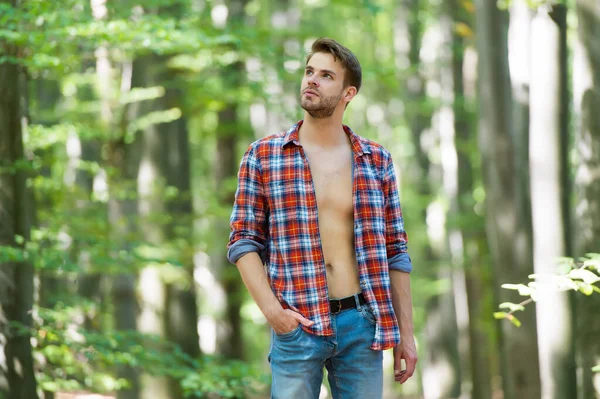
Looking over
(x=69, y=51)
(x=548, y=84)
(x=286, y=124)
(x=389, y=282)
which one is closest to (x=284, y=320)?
(x=389, y=282)

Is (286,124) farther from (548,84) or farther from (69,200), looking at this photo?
(548,84)

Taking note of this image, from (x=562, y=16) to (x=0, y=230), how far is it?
5082 millimetres

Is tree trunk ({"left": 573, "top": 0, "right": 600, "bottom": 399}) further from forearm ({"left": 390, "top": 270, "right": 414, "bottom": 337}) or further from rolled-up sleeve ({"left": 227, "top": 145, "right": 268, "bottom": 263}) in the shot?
rolled-up sleeve ({"left": 227, "top": 145, "right": 268, "bottom": 263})

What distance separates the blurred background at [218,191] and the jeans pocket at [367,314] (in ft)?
3.47

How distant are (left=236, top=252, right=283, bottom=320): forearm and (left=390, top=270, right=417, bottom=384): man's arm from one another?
653 mm

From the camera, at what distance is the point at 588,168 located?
7.08m

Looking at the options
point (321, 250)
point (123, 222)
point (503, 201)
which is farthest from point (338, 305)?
point (123, 222)

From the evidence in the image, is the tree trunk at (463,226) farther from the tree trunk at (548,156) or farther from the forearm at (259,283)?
the forearm at (259,283)

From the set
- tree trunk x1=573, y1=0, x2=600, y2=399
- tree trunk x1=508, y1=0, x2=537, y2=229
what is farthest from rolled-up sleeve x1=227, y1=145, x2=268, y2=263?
tree trunk x1=508, y1=0, x2=537, y2=229

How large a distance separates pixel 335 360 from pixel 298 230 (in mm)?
629

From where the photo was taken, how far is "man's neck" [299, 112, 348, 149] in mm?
4277

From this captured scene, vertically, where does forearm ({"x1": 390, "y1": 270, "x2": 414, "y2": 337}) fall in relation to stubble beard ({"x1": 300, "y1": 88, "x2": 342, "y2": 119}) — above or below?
below

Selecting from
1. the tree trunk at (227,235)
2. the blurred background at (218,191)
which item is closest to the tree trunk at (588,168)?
the blurred background at (218,191)

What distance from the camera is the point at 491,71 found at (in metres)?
11.4
